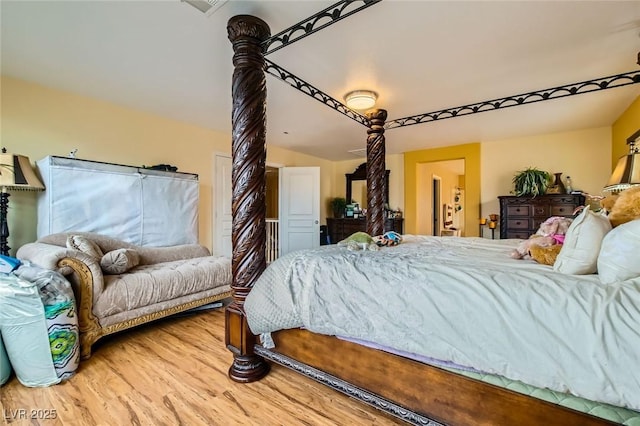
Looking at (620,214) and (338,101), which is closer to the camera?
(620,214)

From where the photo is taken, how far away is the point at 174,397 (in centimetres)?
161

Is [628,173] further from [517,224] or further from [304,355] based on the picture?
[304,355]

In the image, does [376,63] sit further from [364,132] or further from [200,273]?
[200,273]

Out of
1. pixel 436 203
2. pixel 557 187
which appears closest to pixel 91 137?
pixel 557 187

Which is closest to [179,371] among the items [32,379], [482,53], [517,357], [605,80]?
[32,379]

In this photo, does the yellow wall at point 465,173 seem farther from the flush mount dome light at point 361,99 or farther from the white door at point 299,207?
the flush mount dome light at point 361,99

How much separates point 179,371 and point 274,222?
178 inches

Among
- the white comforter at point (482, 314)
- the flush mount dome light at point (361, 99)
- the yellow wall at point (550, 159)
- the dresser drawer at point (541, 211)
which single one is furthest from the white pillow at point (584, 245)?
the yellow wall at point (550, 159)

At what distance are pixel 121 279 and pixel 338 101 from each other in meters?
2.68

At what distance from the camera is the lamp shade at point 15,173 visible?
2381 millimetres

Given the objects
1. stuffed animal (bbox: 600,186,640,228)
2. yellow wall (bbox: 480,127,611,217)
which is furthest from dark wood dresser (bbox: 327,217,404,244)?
stuffed animal (bbox: 600,186,640,228)

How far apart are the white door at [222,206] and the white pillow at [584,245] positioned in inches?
165

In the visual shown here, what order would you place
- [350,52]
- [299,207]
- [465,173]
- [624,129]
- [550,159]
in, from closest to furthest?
1. [350,52]
2. [624,129]
3. [550,159]
4. [465,173]
5. [299,207]

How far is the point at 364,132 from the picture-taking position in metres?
4.45
